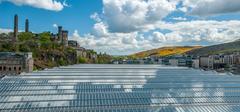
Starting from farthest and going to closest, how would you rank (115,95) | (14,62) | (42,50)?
(42,50) < (14,62) < (115,95)

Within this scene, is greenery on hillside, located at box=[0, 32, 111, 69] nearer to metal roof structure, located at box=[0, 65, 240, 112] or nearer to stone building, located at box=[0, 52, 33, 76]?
stone building, located at box=[0, 52, 33, 76]

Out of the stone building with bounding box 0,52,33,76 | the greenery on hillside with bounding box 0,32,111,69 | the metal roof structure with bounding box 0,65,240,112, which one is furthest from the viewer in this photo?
the greenery on hillside with bounding box 0,32,111,69

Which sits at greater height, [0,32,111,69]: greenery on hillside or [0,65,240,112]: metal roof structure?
[0,32,111,69]: greenery on hillside

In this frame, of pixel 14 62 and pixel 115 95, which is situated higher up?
pixel 14 62

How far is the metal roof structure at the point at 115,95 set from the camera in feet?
122

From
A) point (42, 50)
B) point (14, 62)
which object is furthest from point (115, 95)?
point (42, 50)

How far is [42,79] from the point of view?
180 ft

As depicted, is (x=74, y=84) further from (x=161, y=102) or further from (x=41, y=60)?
(x=41, y=60)

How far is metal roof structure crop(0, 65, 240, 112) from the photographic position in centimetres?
3725

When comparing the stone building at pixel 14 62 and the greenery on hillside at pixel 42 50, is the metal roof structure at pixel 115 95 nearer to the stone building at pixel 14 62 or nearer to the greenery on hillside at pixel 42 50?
the stone building at pixel 14 62

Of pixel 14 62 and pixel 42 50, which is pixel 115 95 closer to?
pixel 14 62

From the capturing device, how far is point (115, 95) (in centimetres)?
4281

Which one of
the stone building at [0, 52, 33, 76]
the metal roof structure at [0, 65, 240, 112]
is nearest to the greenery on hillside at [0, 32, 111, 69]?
the stone building at [0, 52, 33, 76]

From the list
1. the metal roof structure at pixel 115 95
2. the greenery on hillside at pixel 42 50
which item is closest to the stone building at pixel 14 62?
the greenery on hillside at pixel 42 50
